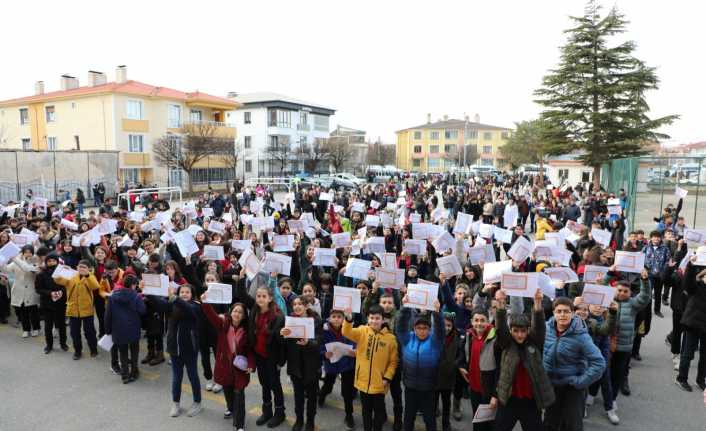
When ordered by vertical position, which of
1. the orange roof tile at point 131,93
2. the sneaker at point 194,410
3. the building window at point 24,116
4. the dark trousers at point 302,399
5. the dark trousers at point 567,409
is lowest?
the sneaker at point 194,410

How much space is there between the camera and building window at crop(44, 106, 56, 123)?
45094 millimetres

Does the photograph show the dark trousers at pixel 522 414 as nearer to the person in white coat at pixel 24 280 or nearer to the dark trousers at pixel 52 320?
the dark trousers at pixel 52 320

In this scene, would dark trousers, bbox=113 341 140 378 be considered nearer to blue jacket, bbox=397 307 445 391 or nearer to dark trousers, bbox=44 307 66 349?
dark trousers, bbox=44 307 66 349

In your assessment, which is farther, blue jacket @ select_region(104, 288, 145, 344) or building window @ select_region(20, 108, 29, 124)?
building window @ select_region(20, 108, 29, 124)

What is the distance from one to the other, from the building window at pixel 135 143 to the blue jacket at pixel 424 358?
4193cm

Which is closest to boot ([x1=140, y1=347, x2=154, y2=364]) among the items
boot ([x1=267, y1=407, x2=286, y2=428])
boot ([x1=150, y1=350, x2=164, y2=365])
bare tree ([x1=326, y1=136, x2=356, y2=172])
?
boot ([x1=150, y1=350, x2=164, y2=365])

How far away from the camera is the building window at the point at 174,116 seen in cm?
4494

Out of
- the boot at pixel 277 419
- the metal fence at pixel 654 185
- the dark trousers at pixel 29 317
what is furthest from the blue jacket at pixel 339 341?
the metal fence at pixel 654 185

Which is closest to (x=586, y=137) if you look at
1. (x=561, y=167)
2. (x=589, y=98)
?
(x=589, y=98)

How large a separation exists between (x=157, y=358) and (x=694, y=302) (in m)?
7.63

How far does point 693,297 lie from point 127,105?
43.3 m

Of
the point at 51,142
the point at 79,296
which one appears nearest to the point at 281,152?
the point at 51,142

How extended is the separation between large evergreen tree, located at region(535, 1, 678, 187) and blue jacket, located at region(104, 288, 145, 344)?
3481 centimetres

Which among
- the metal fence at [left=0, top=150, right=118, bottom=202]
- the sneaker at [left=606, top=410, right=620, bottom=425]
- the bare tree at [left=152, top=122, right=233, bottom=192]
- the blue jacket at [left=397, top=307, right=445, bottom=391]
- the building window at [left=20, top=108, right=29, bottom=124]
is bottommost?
the sneaker at [left=606, top=410, right=620, bottom=425]
